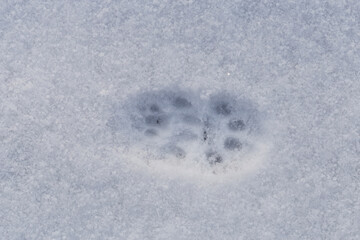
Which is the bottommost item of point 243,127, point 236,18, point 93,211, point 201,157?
point 93,211

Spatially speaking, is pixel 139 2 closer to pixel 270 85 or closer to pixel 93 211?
pixel 270 85

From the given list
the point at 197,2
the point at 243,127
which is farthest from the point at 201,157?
the point at 197,2

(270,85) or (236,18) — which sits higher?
(236,18)
